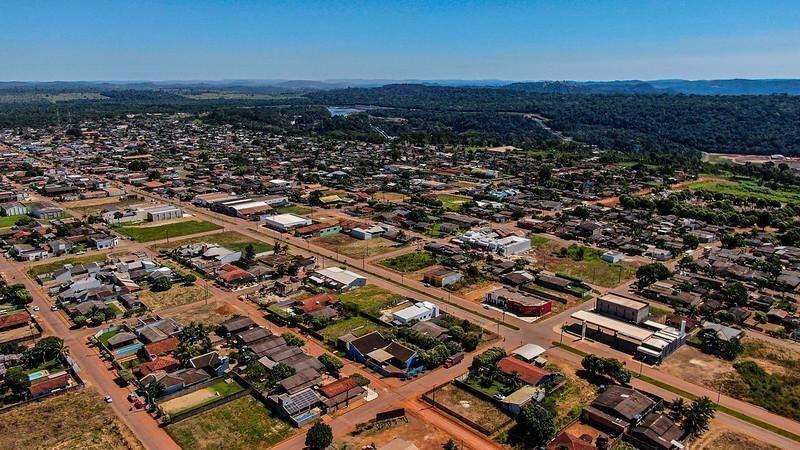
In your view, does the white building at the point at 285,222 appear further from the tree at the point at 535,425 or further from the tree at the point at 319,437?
the tree at the point at 535,425

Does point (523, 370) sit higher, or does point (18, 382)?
point (18, 382)

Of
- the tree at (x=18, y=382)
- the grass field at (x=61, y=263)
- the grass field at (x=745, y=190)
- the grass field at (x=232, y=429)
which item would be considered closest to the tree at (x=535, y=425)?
the grass field at (x=232, y=429)

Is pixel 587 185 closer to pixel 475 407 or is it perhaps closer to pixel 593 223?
pixel 593 223

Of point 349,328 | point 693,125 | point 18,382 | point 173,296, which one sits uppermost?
point 693,125

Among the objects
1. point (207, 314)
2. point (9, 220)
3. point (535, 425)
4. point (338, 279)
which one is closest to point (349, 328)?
point (338, 279)

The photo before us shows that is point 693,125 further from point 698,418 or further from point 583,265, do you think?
point 698,418

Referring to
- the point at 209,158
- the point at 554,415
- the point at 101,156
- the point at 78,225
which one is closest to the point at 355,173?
the point at 209,158

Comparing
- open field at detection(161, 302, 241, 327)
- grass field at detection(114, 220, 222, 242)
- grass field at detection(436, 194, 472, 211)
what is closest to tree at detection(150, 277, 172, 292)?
open field at detection(161, 302, 241, 327)
